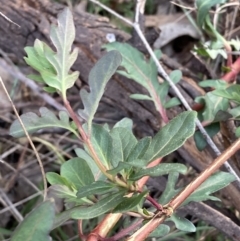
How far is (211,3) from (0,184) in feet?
2.87

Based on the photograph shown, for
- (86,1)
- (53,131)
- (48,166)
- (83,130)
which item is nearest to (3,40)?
(53,131)

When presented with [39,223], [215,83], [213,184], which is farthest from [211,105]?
[39,223]

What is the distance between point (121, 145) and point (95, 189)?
0.31ft

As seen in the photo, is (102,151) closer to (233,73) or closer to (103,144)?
(103,144)

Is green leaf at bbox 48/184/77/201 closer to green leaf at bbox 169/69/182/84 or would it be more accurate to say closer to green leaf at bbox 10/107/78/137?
green leaf at bbox 10/107/78/137

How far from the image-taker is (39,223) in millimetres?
530

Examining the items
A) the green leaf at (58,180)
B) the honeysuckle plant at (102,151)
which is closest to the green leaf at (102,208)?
the honeysuckle plant at (102,151)

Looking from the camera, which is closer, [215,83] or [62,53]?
[62,53]

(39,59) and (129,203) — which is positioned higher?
(39,59)

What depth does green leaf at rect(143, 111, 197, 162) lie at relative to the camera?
0.67 meters

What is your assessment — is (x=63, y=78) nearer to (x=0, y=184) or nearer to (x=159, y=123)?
(x=159, y=123)

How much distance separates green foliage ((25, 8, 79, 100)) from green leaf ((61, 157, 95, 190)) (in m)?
0.12

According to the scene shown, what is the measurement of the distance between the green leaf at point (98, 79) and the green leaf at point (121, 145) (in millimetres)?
47

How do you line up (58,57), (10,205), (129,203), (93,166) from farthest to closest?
(10,205) → (93,166) → (58,57) → (129,203)
